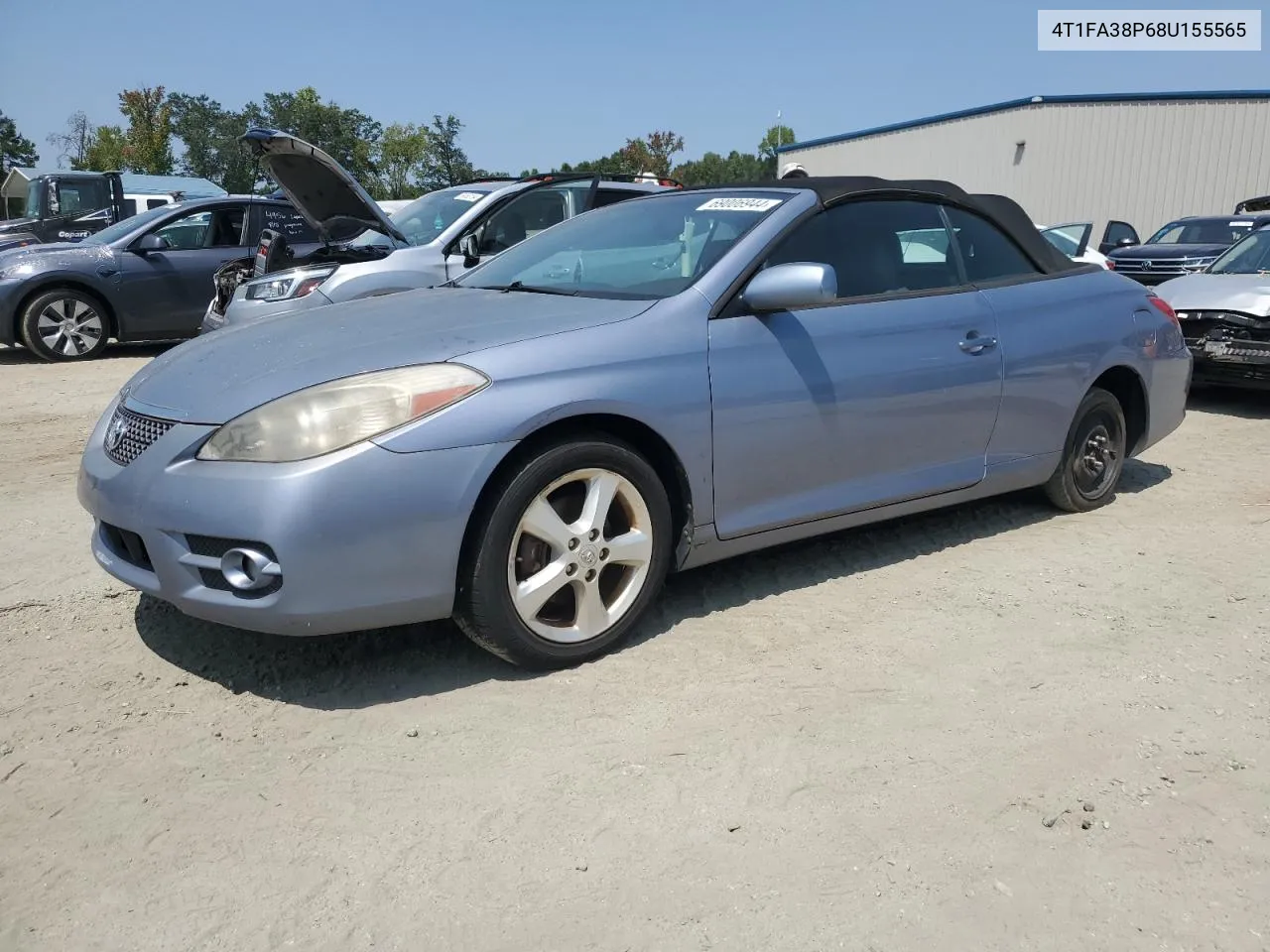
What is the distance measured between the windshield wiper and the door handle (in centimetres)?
157

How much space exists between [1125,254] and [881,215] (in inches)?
519

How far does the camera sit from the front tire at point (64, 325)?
9875mm

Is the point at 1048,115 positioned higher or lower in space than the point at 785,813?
higher

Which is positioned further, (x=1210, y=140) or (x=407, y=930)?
(x=1210, y=140)

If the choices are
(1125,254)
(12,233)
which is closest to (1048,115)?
(1125,254)

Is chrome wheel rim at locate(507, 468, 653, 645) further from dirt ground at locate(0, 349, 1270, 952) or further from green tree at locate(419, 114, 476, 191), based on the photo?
green tree at locate(419, 114, 476, 191)

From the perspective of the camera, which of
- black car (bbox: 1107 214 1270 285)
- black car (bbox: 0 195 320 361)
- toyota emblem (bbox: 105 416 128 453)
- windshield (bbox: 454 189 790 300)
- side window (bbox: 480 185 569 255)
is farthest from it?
black car (bbox: 1107 214 1270 285)

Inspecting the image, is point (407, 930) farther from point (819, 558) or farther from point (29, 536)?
Answer: point (29, 536)

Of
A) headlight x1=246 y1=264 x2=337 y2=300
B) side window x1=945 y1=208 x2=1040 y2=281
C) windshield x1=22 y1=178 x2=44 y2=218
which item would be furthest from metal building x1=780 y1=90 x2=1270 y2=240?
side window x1=945 y1=208 x2=1040 y2=281

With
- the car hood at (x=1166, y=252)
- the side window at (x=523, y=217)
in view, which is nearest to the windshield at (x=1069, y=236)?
the car hood at (x=1166, y=252)

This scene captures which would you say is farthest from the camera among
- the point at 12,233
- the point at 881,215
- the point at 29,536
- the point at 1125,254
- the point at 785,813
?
the point at 12,233

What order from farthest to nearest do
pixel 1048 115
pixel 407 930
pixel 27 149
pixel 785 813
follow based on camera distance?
1. pixel 27 149
2. pixel 1048 115
3. pixel 785 813
4. pixel 407 930

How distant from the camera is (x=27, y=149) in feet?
241

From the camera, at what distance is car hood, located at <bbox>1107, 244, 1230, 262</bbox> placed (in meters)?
14.6
